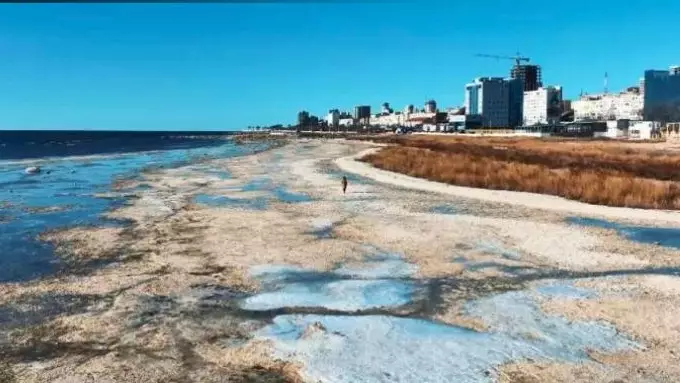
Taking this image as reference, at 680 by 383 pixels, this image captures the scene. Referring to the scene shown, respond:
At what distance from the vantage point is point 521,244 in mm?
14359

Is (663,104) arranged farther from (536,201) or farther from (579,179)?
(536,201)

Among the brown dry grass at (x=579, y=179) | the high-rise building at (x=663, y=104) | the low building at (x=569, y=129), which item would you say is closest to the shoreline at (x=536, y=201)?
the brown dry grass at (x=579, y=179)

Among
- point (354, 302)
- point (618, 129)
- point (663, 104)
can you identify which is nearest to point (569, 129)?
point (618, 129)

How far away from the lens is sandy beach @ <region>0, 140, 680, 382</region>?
7.19 metres

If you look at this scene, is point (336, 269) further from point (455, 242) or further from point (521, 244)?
point (521, 244)

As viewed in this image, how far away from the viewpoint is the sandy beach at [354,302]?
719 centimetres

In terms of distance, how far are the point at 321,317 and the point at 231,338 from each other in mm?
1474

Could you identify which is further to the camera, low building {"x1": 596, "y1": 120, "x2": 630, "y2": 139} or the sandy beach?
low building {"x1": 596, "y1": 120, "x2": 630, "y2": 139}

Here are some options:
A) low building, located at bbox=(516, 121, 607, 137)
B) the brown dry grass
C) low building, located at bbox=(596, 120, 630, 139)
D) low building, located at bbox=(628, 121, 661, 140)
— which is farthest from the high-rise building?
the brown dry grass

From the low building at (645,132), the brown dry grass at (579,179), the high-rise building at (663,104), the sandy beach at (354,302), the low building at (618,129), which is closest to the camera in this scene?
the sandy beach at (354,302)

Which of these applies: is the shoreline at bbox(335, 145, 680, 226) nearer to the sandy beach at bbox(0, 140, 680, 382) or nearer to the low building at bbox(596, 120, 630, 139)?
the sandy beach at bbox(0, 140, 680, 382)

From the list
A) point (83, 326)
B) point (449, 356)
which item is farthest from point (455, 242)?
point (83, 326)

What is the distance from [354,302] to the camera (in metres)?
9.80

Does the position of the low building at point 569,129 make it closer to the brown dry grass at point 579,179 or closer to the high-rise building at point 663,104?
the high-rise building at point 663,104
